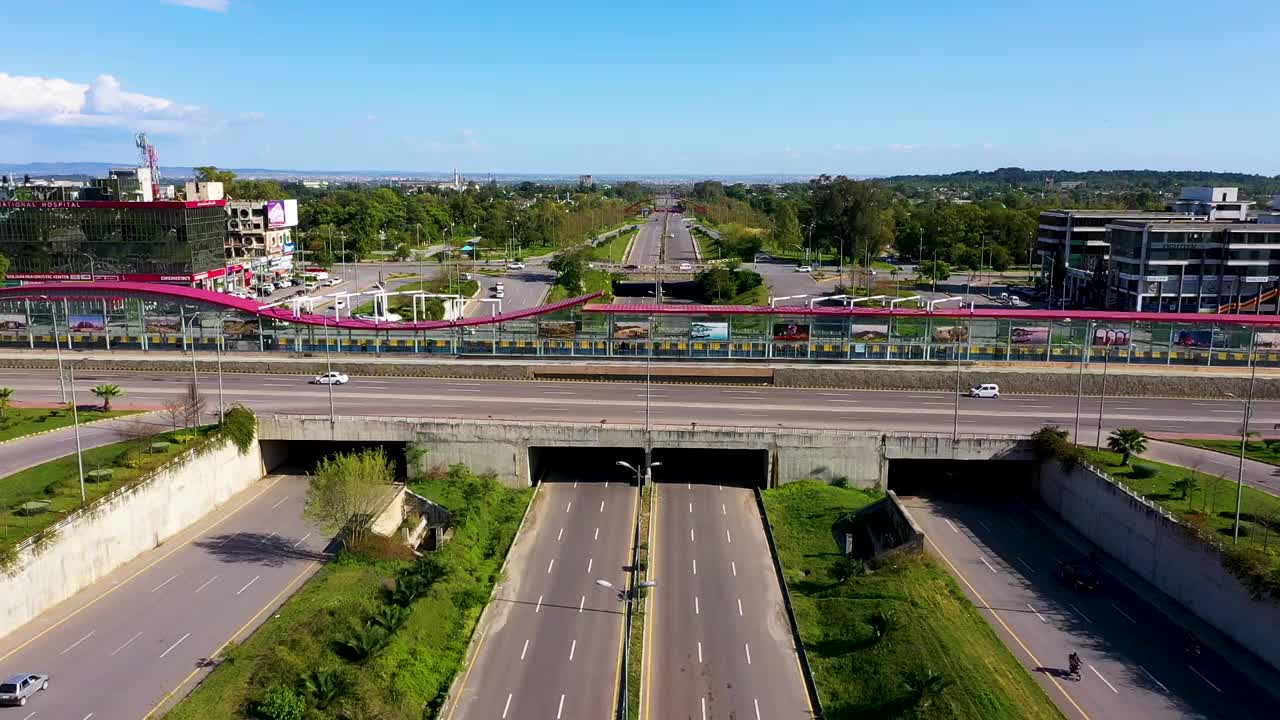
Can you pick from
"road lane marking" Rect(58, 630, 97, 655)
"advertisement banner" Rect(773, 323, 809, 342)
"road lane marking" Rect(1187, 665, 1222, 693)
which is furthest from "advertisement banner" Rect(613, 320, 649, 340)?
"road lane marking" Rect(1187, 665, 1222, 693)

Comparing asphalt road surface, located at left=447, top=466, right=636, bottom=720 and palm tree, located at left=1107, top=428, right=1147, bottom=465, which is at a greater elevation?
palm tree, located at left=1107, top=428, right=1147, bottom=465

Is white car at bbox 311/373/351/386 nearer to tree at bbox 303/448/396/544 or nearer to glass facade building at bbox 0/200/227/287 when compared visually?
tree at bbox 303/448/396/544

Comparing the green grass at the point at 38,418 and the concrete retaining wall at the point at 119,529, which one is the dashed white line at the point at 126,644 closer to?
the concrete retaining wall at the point at 119,529

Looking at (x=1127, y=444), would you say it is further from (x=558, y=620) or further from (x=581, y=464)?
(x=558, y=620)

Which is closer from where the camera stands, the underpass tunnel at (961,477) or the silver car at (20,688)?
the silver car at (20,688)

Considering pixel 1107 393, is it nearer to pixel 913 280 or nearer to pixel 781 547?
pixel 781 547

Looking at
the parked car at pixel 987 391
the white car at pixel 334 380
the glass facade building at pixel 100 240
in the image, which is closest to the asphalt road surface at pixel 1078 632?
the parked car at pixel 987 391
